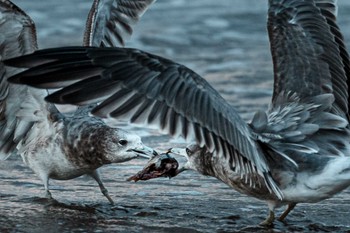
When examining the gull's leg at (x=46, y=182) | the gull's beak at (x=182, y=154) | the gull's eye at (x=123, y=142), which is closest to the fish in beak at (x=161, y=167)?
the gull's beak at (x=182, y=154)

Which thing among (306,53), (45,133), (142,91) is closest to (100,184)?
(45,133)

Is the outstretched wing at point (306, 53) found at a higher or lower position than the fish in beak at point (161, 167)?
higher

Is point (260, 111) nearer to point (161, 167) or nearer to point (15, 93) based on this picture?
point (161, 167)

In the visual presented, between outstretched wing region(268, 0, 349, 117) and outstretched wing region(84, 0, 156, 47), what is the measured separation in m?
1.75

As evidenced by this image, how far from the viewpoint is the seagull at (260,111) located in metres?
5.94

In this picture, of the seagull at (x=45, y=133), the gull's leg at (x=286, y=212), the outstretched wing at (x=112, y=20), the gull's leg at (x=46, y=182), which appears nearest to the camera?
the gull's leg at (x=286, y=212)

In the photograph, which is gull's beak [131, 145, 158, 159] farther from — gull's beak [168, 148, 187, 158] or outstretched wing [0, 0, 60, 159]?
outstretched wing [0, 0, 60, 159]

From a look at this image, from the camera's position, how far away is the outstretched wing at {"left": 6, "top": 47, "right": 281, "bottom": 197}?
5859 millimetres

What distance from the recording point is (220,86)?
11.2 meters

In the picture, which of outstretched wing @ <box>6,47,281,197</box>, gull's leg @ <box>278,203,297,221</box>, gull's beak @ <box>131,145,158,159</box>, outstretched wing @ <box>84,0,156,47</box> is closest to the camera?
outstretched wing @ <box>6,47,281,197</box>

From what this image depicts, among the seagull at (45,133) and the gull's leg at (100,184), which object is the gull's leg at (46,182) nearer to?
the seagull at (45,133)

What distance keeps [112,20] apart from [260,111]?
285 centimetres

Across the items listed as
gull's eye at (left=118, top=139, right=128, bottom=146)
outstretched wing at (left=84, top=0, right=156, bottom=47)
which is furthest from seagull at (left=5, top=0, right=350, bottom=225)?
outstretched wing at (left=84, top=0, right=156, bottom=47)

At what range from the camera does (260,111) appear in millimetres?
6625
